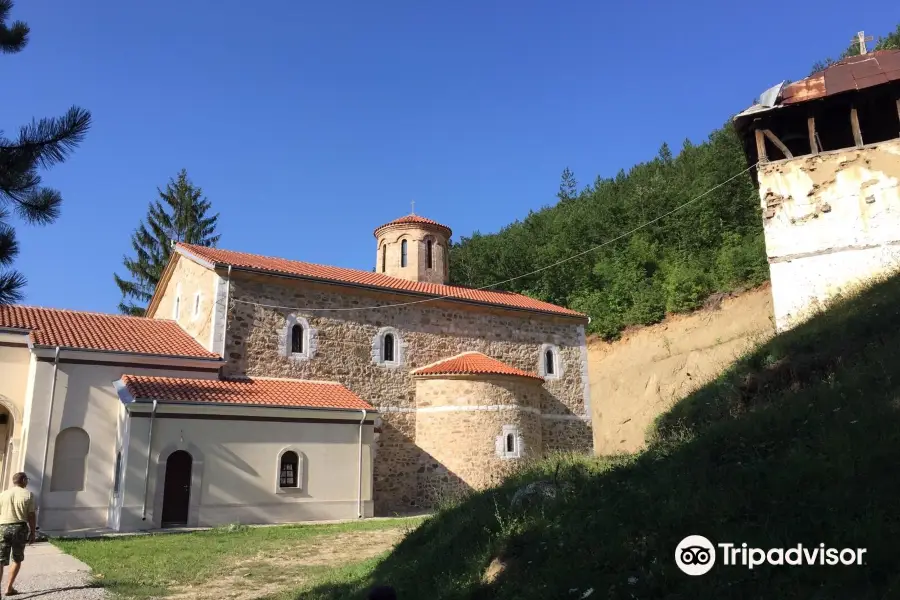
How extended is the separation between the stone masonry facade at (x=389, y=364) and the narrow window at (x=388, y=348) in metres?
0.19

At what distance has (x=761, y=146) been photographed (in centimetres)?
1299

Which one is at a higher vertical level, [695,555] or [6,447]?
[6,447]

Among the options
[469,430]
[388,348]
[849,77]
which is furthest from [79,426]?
[849,77]

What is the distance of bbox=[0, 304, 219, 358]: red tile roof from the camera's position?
15039 mm

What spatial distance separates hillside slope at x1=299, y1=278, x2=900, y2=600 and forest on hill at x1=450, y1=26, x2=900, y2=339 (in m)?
22.2

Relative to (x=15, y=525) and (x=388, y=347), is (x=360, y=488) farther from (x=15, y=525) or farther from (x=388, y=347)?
(x=15, y=525)

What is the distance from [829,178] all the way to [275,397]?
44.1 feet

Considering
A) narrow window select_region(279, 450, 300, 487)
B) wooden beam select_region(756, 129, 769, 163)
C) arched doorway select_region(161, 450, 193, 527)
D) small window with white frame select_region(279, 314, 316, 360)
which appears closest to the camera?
wooden beam select_region(756, 129, 769, 163)

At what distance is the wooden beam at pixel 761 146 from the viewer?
12.9m

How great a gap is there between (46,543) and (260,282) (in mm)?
8052

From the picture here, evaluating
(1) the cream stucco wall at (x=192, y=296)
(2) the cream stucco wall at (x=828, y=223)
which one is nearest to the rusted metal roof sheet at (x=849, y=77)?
(2) the cream stucco wall at (x=828, y=223)

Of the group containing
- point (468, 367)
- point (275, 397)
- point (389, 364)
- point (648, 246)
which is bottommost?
point (275, 397)

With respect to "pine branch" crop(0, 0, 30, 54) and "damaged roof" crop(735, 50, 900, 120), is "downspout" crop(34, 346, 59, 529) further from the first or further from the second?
"damaged roof" crop(735, 50, 900, 120)

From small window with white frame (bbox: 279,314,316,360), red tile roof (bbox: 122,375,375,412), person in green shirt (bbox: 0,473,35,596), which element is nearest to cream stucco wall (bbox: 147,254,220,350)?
red tile roof (bbox: 122,375,375,412)
